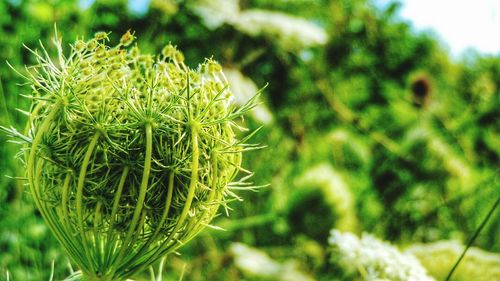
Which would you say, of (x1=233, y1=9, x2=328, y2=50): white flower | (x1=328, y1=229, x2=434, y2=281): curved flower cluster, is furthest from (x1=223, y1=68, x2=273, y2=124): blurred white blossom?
(x1=328, y1=229, x2=434, y2=281): curved flower cluster

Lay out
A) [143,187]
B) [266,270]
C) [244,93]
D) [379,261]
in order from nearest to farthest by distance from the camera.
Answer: [143,187] < [379,261] < [266,270] < [244,93]

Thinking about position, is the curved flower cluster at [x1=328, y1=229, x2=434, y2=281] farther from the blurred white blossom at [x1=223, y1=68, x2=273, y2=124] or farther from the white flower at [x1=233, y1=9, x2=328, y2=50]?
the white flower at [x1=233, y1=9, x2=328, y2=50]

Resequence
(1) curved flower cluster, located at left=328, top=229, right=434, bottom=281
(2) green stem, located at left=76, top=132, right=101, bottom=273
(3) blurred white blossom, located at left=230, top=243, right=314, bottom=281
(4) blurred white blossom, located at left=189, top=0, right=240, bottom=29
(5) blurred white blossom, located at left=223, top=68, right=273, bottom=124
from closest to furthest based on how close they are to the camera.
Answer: (2) green stem, located at left=76, top=132, right=101, bottom=273
(1) curved flower cluster, located at left=328, top=229, right=434, bottom=281
(3) blurred white blossom, located at left=230, top=243, right=314, bottom=281
(5) blurred white blossom, located at left=223, top=68, right=273, bottom=124
(4) blurred white blossom, located at left=189, top=0, right=240, bottom=29

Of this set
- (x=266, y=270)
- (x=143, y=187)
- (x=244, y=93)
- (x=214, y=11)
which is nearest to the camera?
(x=143, y=187)

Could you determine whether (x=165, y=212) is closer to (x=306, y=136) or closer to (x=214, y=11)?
(x=214, y=11)

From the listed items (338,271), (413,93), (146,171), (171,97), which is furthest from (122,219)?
(413,93)

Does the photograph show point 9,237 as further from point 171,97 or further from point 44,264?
point 171,97

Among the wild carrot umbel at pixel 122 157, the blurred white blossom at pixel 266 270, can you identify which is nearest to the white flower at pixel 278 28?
the blurred white blossom at pixel 266 270

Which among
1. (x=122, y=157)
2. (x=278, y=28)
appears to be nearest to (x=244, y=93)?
(x=278, y=28)
